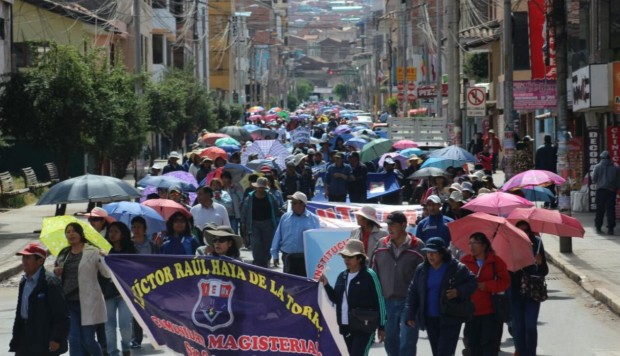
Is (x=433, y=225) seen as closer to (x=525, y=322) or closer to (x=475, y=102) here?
(x=525, y=322)

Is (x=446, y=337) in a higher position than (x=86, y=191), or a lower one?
lower

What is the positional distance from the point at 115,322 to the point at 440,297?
329 cm

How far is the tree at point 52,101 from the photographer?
98.6ft

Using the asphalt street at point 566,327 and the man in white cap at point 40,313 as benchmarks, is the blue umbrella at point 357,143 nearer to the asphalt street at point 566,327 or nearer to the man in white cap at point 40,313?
the asphalt street at point 566,327

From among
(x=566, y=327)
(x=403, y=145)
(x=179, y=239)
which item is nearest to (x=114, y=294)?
(x=179, y=239)

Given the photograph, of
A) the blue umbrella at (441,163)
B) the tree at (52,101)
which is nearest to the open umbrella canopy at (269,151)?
the tree at (52,101)

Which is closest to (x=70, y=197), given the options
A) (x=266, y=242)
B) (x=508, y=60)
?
(x=266, y=242)

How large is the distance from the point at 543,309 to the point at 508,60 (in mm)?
17600

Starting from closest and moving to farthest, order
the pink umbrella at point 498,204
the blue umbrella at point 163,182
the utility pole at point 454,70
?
the pink umbrella at point 498,204 < the blue umbrella at point 163,182 < the utility pole at point 454,70

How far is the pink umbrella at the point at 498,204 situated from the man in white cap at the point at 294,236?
193 centimetres

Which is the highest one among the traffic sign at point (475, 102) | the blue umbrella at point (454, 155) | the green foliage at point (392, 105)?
the green foliage at point (392, 105)

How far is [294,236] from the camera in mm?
15273

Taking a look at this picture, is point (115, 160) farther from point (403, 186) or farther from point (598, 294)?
point (598, 294)

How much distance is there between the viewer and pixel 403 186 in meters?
29.2
